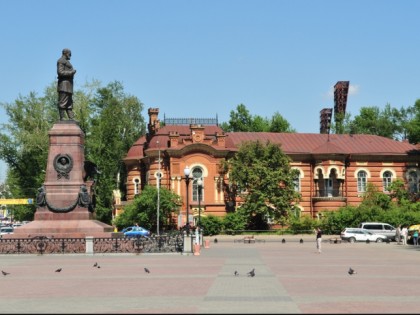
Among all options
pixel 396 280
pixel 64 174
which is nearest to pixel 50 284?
pixel 396 280

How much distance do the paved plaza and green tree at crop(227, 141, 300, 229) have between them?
3528 centimetres

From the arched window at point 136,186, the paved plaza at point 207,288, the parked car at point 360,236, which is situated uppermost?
the arched window at point 136,186

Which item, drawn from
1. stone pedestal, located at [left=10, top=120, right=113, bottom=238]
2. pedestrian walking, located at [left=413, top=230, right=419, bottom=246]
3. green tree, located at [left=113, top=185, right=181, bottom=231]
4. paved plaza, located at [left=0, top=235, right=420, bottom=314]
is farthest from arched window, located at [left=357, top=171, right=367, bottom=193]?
paved plaza, located at [left=0, top=235, right=420, bottom=314]

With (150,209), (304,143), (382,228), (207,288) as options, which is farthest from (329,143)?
(207,288)

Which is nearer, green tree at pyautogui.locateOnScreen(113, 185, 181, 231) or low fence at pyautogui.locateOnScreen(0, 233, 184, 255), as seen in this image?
low fence at pyautogui.locateOnScreen(0, 233, 184, 255)

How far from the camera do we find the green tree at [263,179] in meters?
65.4

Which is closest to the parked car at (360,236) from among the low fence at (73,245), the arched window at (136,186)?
the arched window at (136,186)

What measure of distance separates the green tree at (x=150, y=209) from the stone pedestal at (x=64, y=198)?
28.0m

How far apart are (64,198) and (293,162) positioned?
41.0 metres

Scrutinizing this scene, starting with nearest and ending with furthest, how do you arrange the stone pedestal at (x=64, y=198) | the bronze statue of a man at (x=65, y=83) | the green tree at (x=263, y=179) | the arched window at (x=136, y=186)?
the stone pedestal at (x=64, y=198) < the bronze statue of a man at (x=65, y=83) < the green tree at (x=263, y=179) < the arched window at (x=136, y=186)

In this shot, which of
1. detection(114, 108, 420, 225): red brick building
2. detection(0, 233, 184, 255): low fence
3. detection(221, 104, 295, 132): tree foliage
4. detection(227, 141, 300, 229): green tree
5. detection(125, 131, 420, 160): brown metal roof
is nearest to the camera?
detection(0, 233, 184, 255): low fence

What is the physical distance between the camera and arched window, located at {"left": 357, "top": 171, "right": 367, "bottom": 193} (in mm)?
73562

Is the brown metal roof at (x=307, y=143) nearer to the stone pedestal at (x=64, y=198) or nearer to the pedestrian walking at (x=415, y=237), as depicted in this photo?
the pedestrian walking at (x=415, y=237)

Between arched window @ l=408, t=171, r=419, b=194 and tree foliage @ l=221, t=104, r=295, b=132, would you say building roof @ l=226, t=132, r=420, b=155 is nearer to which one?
arched window @ l=408, t=171, r=419, b=194
